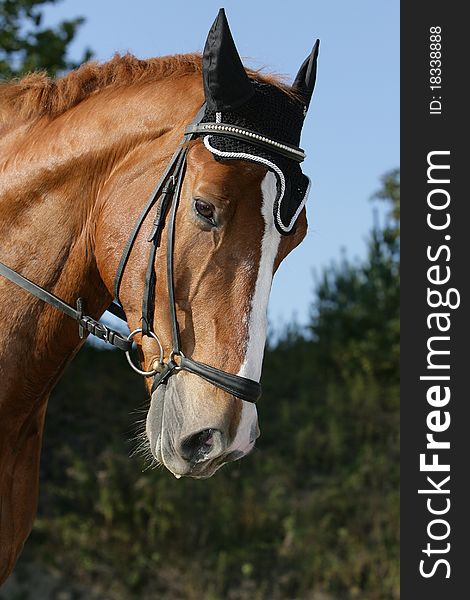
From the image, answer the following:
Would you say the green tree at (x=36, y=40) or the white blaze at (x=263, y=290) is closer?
the white blaze at (x=263, y=290)

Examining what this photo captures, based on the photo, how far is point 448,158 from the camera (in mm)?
5129

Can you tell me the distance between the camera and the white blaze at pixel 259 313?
281 centimetres

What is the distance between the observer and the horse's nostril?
2.77 m

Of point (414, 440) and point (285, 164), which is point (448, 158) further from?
point (285, 164)

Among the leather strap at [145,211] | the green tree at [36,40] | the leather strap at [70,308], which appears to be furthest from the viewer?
the green tree at [36,40]

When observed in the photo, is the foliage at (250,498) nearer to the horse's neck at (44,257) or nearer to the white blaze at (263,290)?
the horse's neck at (44,257)

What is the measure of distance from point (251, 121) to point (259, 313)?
688 millimetres

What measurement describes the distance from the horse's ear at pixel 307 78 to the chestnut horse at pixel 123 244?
14cm

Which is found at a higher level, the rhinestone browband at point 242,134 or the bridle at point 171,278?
the rhinestone browband at point 242,134

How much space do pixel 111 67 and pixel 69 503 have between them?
279 inches

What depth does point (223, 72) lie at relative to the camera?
2943 mm

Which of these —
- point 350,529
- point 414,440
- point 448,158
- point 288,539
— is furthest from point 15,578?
point 448,158

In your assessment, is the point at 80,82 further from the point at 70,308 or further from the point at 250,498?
the point at 250,498

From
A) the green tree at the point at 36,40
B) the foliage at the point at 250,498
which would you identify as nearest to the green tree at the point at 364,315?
the foliage at the point at 250,498
